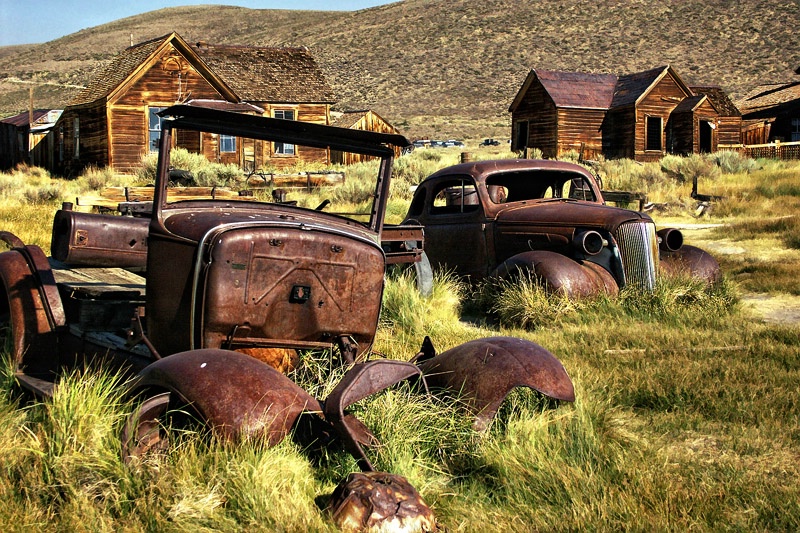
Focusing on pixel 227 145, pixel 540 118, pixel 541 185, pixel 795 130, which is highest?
pixel 540 118

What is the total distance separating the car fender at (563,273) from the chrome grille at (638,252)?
8.5 inches

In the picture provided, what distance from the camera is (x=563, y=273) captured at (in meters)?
8.52

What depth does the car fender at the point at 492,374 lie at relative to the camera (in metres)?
4.50

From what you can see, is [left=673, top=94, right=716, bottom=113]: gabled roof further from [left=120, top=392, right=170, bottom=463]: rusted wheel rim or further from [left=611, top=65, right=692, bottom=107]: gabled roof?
[left=120, top=392, right=170, bottom=463]: rusted wheel rim

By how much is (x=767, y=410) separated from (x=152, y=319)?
12.1 feet

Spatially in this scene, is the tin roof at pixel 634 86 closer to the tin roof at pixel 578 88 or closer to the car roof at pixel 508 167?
the tin roof at pixel 578 88

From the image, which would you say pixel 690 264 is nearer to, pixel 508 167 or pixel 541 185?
pixel 541 185

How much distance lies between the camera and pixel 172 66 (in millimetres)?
30578

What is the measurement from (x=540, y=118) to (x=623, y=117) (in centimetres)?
371

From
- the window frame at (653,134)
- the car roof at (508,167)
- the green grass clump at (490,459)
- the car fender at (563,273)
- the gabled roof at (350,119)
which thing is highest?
the gabled roof at (350,119)

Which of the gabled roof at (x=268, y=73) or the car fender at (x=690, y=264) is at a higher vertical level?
the gabled roof at (x=268, y=73)

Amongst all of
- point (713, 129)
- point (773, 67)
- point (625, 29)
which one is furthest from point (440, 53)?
point (713, 129)

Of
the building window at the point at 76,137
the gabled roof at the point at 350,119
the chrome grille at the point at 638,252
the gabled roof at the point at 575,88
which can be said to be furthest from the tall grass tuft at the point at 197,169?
the gabled roof at the point at 575,88

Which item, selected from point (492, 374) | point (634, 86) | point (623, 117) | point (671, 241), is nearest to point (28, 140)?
point (623, 117)
